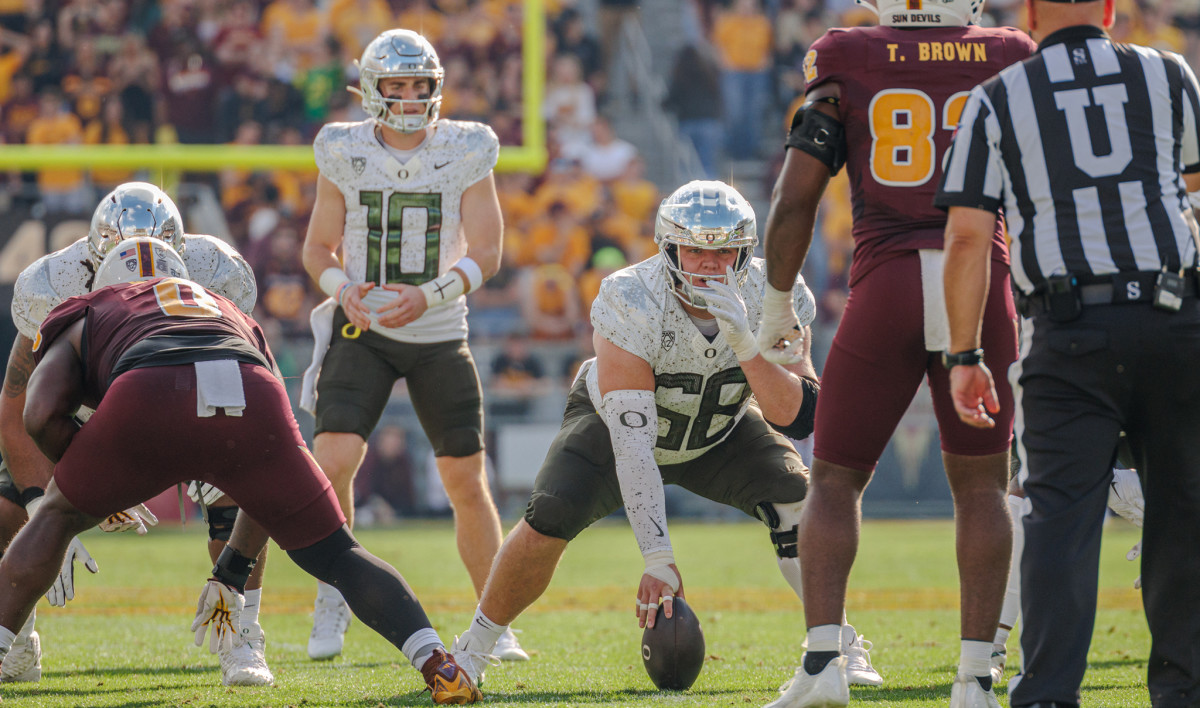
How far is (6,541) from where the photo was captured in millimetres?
4535

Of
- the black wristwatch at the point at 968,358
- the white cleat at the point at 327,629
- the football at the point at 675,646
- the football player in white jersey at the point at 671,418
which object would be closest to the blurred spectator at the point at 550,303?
the white cleat at the point at 327,629

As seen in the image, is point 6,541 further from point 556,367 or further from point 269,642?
point 556,367

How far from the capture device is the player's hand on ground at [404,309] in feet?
16.7

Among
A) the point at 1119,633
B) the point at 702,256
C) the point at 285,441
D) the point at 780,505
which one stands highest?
the point at 702,256

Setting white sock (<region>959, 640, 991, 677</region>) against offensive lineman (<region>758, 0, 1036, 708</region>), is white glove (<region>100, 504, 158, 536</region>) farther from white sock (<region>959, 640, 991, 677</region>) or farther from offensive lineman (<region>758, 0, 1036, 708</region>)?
white sock (<region>959, 640, 991, 677</region>)

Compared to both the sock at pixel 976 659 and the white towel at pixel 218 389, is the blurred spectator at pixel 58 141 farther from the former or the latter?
the sock at pixel 976 659

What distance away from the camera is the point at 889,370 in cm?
337

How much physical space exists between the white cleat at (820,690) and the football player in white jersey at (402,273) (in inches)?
84.9

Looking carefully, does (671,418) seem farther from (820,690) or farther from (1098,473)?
(1098,473)

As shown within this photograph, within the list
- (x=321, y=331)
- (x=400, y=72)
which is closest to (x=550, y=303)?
(x=321, y=331)

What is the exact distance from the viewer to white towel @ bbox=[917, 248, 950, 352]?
3324 millimetres

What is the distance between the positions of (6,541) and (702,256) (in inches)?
102

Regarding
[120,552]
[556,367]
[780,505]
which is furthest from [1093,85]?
[556,367]

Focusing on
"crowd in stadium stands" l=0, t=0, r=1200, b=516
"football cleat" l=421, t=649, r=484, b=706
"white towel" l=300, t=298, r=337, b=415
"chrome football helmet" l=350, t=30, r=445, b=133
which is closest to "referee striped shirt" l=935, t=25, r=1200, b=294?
"football cleat" l=421, t=649, r=484, b=706
